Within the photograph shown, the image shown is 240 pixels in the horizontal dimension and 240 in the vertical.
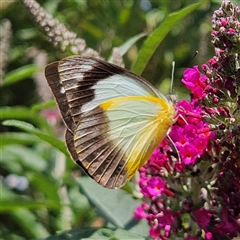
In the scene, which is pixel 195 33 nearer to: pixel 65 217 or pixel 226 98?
pixel 65 217

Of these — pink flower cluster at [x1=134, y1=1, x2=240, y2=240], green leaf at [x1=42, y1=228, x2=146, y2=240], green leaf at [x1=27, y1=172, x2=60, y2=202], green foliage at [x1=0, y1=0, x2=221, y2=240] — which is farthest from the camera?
green leaf at [x1=27, y1=172, x2=60, y2=202]

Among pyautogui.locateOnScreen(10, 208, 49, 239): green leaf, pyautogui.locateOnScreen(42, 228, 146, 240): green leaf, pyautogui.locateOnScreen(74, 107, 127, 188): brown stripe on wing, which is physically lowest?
pyautogui.locateOnScreen(10, 208, 49, 239): green leaf

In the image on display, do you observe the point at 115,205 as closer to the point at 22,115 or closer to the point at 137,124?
the point at 137,124

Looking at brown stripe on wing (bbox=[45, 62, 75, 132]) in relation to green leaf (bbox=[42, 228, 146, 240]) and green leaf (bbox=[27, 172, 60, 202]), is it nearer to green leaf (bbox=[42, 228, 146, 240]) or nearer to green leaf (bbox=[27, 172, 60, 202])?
green leaf (bbox=[42, 228, 146, 240])

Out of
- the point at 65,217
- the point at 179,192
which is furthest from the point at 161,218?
the point at 65,217

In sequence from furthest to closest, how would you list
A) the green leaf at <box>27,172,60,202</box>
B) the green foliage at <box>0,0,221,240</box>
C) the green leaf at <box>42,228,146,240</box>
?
1. the green leaf at <box>27,172,60,202</box>
2. the green foliage at <box>0,0,221,240</box>
3. the green leaf at <box>42,228,146,240</box>

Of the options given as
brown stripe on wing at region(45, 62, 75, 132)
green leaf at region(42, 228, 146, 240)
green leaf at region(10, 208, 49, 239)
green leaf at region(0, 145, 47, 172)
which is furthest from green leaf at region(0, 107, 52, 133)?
green leaf at region(42, 228, 146, 240)

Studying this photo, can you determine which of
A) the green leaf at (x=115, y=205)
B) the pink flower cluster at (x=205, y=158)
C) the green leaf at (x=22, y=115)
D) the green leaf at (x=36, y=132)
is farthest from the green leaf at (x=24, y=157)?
the pink flower cluster at (x=205, y=158)
